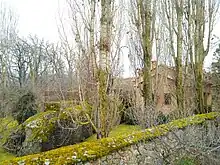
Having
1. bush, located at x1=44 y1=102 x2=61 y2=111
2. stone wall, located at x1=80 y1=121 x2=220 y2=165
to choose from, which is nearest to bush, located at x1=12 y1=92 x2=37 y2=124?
bush, located at x1=44 y1=102 x2=61 y2=111

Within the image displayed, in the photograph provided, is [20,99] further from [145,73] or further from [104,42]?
[104,42]

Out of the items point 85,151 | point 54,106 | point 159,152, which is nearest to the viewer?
point 85,151

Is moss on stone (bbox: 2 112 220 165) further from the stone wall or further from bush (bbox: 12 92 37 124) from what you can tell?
bush (bbox: 12 92 37 124)

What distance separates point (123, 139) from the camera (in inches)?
A: 160

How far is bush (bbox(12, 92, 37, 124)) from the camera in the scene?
521 inches

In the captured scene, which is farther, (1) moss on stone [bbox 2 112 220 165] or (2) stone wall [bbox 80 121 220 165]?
(2) stone wall [bbox 80 121 220 165]

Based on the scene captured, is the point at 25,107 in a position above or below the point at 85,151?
above

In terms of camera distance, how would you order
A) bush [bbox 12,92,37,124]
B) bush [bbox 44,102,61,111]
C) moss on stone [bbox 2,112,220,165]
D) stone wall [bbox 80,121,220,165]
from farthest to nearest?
bush [bbox 12,92,37,124] < bush [bbox 44,102,61,111] < stone wall [bbox 80,121,220,165] < moss on stone [bbox 2,112,220,165]

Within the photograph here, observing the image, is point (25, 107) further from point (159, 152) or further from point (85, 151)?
point (85, 151)

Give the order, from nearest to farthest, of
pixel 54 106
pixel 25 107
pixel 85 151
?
pixel 85 151 → pixel 54 106 → pixel 25 107

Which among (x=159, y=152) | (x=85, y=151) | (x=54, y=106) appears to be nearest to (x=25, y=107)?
(x=54, y=106)

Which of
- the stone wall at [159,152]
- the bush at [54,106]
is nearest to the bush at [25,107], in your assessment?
the bush at [54,106]

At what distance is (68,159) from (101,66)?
9.39 ft

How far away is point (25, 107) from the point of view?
44.2 feet
